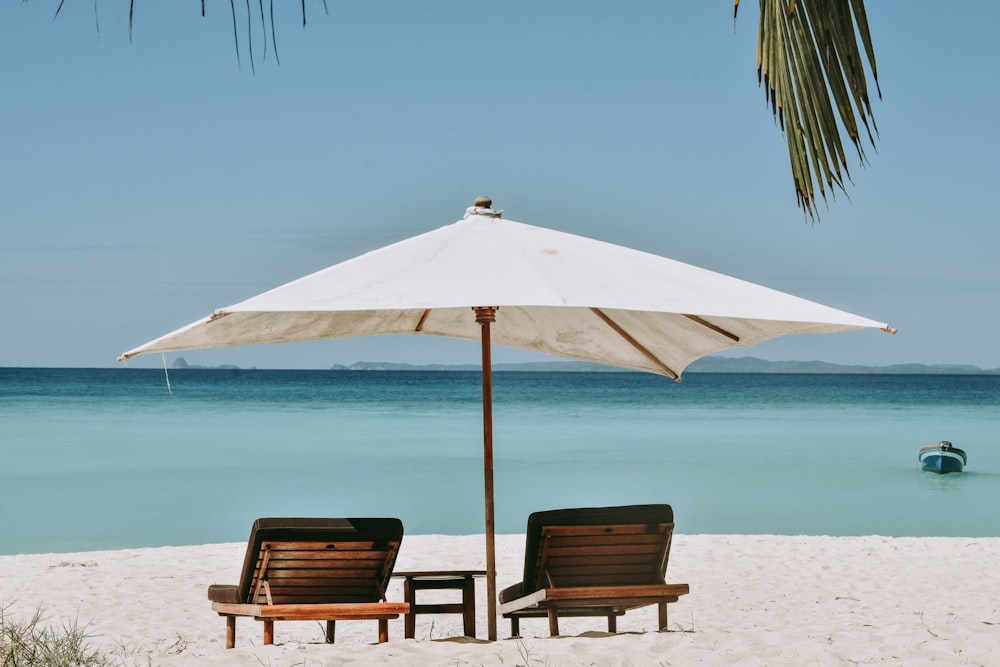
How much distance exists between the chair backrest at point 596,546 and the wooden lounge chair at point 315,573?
22.4 inches

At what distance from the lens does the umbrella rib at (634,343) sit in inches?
192

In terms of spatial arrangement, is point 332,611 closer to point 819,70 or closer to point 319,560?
point 319,560

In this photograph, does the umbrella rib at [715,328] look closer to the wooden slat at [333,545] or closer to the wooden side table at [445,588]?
the wooden side table at [445,588]

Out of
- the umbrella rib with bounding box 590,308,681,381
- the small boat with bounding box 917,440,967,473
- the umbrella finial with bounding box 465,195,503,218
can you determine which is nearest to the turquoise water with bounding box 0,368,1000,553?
the small boat with bounding box 917,440,967,473

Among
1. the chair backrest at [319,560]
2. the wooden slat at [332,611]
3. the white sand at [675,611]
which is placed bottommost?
the white sand at [675,611]

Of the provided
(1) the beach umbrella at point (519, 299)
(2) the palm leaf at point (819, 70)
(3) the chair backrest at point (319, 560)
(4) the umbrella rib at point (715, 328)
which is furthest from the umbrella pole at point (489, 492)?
(2) the palm leaf at point (819, 70)

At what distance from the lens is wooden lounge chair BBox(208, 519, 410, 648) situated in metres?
3.93

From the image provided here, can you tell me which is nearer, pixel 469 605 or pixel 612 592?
pixel 612 592

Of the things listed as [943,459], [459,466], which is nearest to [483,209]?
[943,459]

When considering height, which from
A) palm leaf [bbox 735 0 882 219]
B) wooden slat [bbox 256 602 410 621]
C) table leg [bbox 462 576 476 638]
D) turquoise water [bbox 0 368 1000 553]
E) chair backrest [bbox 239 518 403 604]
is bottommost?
turquoise water [bbox 0 368 1000 553]

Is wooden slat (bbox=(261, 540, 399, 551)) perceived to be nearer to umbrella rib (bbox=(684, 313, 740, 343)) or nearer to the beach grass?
the beach grass

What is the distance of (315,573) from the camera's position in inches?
160

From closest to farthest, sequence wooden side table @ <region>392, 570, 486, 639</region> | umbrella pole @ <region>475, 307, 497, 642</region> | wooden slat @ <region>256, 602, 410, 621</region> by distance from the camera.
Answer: wooden slat @ <region>256, 602, 410, 621</region>, umbrella pole @ <region>475, 307, 497, 642</region>, wooden side table @ <region>392, 570, 486, 639</region>

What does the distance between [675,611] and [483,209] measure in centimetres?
332
